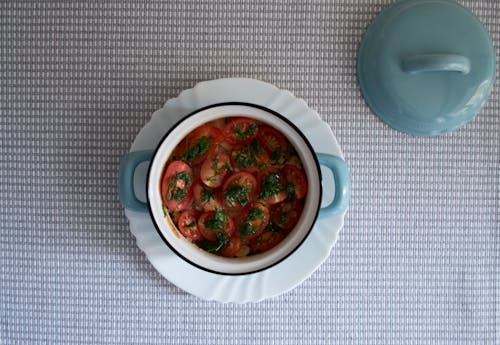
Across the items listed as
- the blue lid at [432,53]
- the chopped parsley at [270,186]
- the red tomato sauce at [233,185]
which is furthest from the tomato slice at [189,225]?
the blue lid at [432,53]

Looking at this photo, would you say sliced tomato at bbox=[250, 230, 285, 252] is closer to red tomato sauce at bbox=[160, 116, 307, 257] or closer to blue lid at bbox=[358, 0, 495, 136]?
red tomato sauce at bbox=[160, 116, 307, 257]

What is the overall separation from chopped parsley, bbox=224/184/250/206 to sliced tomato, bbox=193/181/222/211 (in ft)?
0.06

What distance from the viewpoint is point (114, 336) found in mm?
757

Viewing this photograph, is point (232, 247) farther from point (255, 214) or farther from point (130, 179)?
point (130, 179)

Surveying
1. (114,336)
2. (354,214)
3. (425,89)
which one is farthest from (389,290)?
(114,336)

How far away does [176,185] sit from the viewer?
634 millimetres

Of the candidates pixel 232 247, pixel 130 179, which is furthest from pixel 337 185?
pixel 130 179

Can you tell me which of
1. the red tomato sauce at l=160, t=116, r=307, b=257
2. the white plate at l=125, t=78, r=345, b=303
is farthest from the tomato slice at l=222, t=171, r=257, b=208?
the white plate at l=125, t=78, r=345, b=303

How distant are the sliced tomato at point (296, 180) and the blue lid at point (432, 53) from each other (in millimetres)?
185

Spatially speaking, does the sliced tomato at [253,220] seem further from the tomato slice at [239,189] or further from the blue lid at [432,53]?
the blue lid at [432,53]

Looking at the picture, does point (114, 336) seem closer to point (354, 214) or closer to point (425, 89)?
point (354, 214)

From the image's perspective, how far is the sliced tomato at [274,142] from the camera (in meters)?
0.64

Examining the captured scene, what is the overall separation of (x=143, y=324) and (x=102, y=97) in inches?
14.5

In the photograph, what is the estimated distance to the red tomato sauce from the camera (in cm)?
64
